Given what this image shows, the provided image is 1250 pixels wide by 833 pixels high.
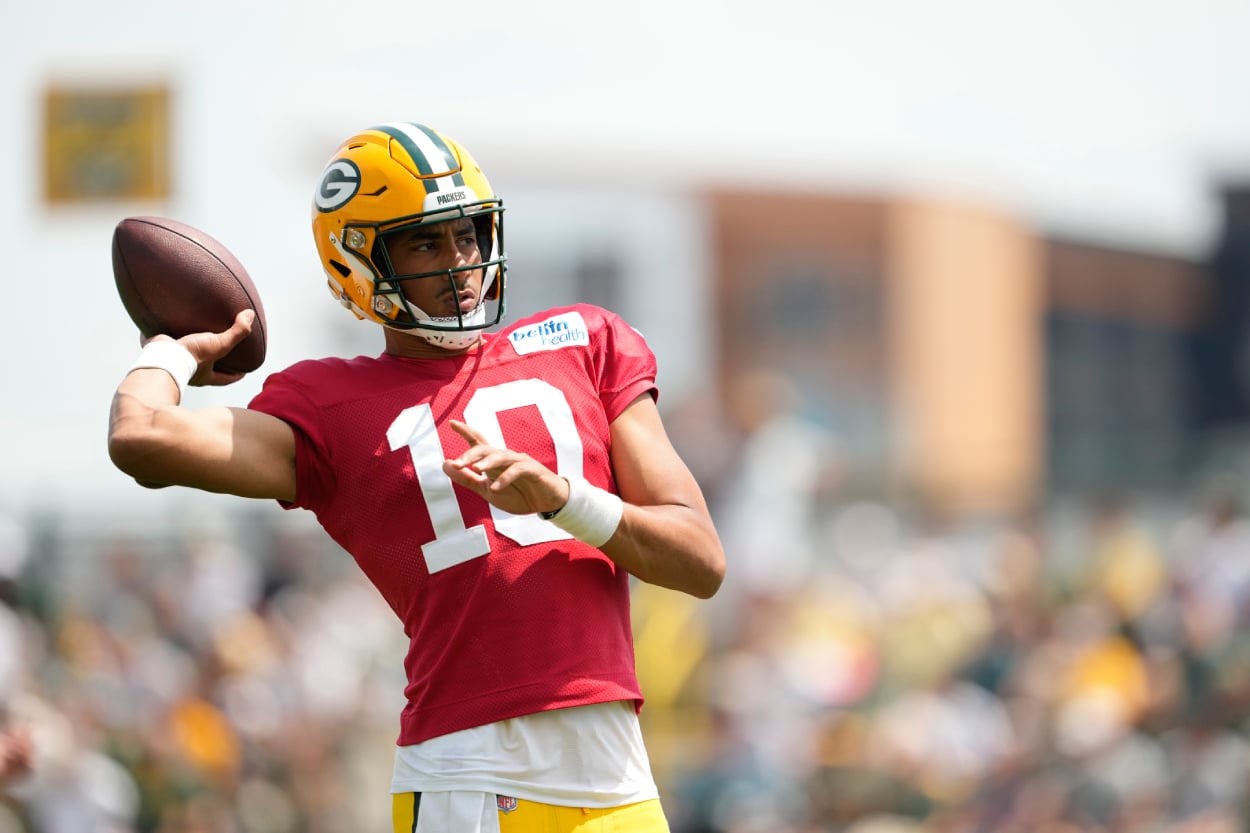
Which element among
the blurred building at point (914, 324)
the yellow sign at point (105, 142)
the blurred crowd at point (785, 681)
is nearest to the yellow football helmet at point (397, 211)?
the blurred crowd at point (785, 681)

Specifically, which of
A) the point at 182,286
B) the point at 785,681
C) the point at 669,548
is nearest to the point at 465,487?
the point at 669,548

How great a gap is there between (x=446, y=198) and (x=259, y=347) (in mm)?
608

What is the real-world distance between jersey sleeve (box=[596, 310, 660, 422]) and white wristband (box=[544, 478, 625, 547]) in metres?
0.35

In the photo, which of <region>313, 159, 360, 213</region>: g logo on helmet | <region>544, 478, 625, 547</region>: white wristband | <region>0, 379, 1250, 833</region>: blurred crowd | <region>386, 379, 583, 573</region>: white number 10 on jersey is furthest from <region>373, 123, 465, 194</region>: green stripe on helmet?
<region>0, 379, 1250, 833</region>: blurred crowd

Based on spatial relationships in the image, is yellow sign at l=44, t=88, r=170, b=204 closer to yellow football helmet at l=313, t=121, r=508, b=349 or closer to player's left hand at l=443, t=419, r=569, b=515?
yellow football helmet at l=313, t=121, r=508, b=349

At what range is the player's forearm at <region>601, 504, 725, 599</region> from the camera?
3.08 m

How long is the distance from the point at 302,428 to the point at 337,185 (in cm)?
56

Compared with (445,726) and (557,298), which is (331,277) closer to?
(445,726)

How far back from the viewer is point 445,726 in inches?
125

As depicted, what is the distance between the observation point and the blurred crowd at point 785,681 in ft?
27.6

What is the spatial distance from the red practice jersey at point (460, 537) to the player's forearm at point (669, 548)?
0.53 feet

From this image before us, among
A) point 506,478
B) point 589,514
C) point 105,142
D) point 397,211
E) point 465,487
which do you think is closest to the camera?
point 506,478

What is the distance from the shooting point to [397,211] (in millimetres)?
3260

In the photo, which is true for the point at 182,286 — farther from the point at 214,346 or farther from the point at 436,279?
the point at 436,279
